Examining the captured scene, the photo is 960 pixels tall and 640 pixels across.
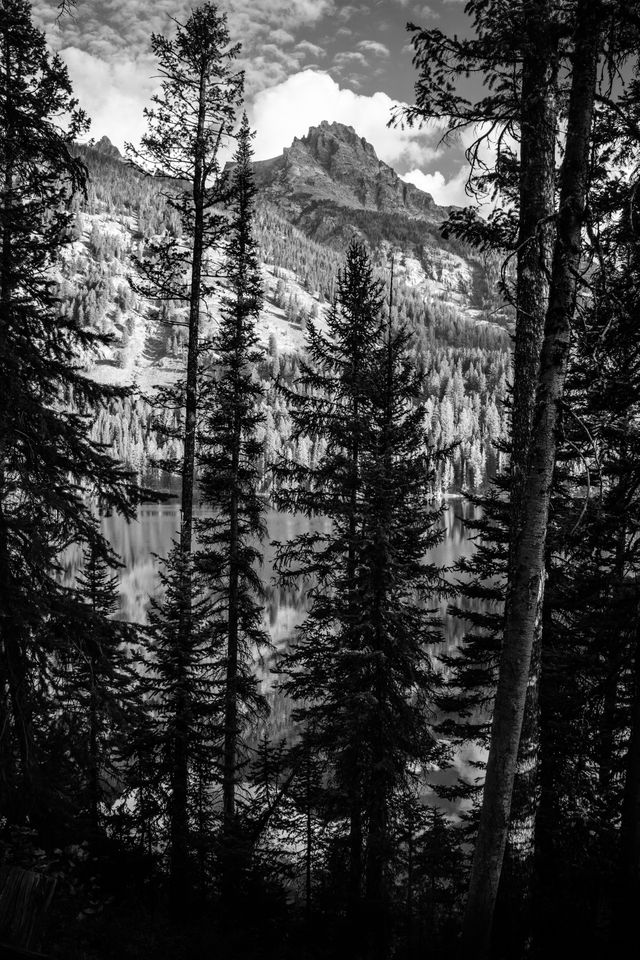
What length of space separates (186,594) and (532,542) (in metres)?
6.48

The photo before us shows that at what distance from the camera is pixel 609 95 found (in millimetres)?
4848

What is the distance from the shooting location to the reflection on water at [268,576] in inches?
1323

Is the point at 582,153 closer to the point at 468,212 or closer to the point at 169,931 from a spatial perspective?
the point at 468,212

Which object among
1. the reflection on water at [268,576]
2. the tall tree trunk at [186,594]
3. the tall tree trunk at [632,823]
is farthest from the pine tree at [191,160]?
the tall tree trunk at [632,823]

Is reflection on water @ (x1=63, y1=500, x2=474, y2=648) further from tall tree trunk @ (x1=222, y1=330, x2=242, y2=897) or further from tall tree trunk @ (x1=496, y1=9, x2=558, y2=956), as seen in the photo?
tall tree trunk @ (x1=496, y1=9, x2=558, y2=956)

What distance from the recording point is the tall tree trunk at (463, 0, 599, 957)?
178 inches

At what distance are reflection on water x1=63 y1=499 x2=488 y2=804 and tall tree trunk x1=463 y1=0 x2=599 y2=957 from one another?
6.22 metres

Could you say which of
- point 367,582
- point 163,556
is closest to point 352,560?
point 367,582

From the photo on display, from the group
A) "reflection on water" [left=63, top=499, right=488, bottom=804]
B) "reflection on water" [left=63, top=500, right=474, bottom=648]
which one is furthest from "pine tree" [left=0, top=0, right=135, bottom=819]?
"reflection on water" [left=63, top=500, right=474, bottom=648]

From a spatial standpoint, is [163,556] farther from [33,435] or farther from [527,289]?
[527,289]

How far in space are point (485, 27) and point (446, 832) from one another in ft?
44.2

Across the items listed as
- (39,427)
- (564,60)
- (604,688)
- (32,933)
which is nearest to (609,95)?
(564,60)

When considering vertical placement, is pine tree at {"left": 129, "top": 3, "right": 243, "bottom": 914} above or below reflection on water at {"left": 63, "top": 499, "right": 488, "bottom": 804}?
above

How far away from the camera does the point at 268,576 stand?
64.3m
